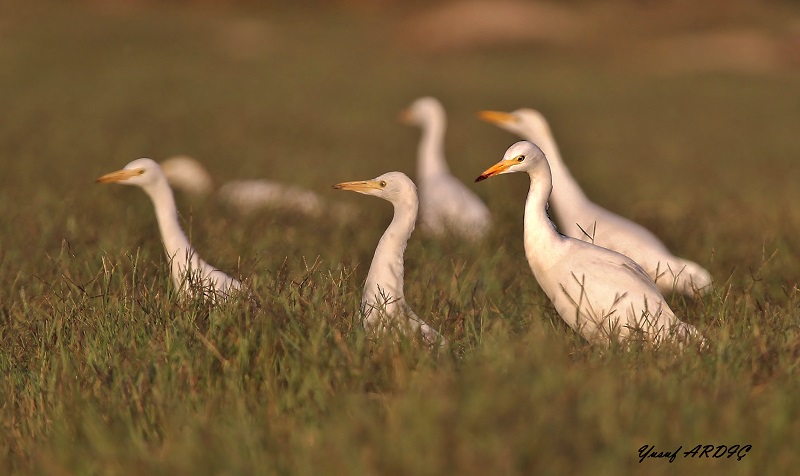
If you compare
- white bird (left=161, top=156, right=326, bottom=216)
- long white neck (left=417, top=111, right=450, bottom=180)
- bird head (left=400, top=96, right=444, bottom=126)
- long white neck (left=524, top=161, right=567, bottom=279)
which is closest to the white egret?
white bird (left=161, top=156, right=326, bottom=216)

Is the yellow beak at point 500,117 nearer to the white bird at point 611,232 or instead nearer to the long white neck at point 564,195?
the white bird at point 611,232

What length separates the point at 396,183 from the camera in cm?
526

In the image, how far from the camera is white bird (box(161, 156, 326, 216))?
8.52m

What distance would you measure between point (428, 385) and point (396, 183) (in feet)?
6.88

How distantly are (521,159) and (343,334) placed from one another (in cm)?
156

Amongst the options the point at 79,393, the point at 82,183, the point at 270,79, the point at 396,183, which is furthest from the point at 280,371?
the point at 270,79

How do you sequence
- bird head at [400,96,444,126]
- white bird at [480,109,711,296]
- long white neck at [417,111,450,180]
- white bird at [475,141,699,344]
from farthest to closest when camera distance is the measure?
bird head at [400,96,444,126]
long white neck at [417,111,450,180]
white bird at [480,109,711,296]
white bird at [475,141,699,344]

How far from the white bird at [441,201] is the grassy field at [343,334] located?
0.68 ft

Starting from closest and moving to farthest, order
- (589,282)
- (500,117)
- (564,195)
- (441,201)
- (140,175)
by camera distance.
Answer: (589,282)
(140,175)
(564,195)
(500,117)
(441,201)

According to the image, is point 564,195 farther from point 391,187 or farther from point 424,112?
point 424,112

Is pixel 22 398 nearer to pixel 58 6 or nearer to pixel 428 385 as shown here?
pixel 428 385

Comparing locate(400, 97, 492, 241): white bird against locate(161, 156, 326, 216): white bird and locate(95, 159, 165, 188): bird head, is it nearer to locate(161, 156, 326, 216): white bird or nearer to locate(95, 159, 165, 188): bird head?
locate(161, 156, 326, 216): white bird

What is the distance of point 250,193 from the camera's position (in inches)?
350

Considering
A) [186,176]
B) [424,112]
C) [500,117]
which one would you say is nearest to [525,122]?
[500,117]
